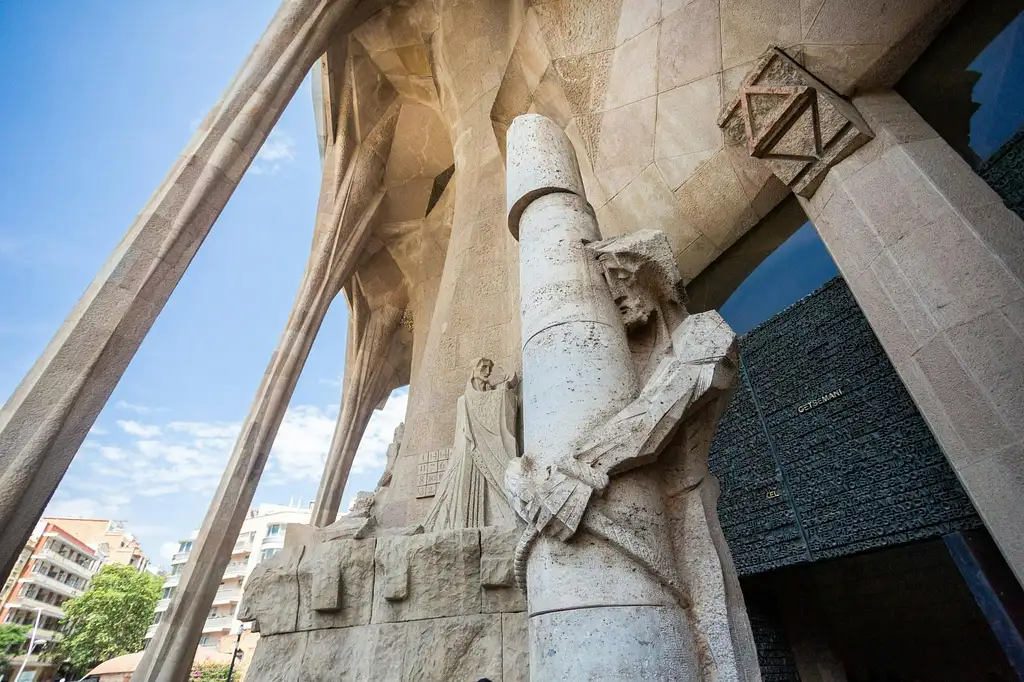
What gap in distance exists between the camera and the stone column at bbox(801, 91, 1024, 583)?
221 centimetres

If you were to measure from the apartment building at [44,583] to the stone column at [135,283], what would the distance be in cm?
3804

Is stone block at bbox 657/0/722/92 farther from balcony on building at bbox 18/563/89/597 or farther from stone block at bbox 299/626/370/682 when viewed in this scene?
balcony on building at bbox 18/563/89/597

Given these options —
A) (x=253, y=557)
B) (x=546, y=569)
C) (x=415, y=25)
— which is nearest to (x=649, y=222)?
(x=546, y=569)

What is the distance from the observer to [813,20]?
337cm

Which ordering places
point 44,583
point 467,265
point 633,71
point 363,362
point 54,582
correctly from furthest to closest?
1. point 54,582
2. point 44,583
3. point 363,362
4. point 467,265
5. point 633,71

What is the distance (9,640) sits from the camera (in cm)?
2673

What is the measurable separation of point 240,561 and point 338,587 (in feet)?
153

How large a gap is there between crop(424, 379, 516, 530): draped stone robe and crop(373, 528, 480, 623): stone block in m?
0.50

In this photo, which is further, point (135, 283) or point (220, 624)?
point (220, 624)

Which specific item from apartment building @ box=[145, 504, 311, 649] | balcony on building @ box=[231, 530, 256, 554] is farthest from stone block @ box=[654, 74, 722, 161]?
balcony on building @ box=[231, 530, 256, 554]

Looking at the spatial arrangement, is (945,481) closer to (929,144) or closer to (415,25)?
(929,144)

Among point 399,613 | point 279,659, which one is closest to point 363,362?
point 279,659

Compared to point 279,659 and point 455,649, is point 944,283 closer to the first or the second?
point 455,649

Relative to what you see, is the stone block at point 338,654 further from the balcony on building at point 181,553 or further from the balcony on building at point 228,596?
the balcony on building at point 181,553
